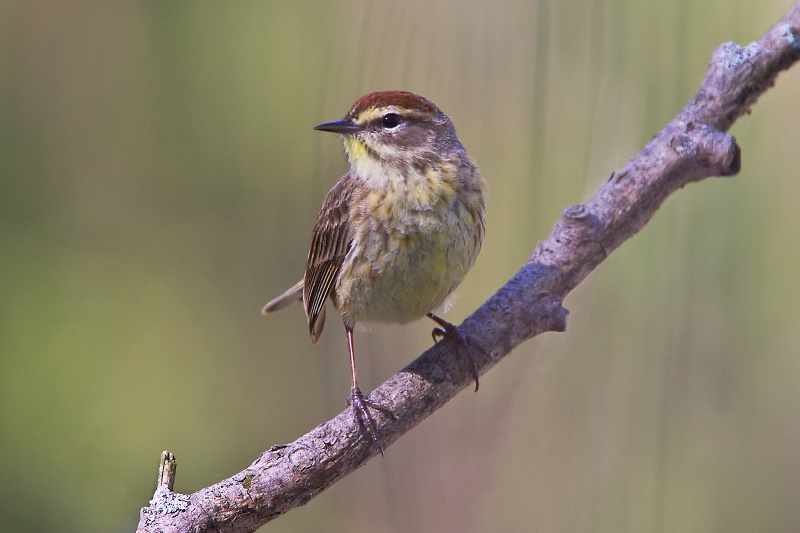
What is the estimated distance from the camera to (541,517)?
6.53 ft

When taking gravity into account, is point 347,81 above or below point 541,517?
above

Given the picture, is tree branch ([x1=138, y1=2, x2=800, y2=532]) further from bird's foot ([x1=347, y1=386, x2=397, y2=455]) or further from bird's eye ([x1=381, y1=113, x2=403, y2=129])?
bird's eye ([x1=381, y1=113, x2=403, y2=129])

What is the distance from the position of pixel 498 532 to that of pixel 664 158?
1.09 meters

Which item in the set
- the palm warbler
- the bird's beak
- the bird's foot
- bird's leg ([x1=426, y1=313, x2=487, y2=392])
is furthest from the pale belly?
the bird's foot

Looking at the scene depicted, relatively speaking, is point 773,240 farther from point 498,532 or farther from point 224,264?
point 224,264

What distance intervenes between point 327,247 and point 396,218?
1.00 feet

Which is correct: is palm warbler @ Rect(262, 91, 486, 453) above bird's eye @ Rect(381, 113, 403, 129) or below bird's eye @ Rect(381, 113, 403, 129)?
below

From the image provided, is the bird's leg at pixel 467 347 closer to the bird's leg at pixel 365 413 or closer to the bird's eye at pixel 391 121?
the bird's leg at pixel 365 413

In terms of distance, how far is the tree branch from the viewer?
6.91ft

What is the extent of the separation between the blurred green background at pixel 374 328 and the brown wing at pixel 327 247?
0.17 m

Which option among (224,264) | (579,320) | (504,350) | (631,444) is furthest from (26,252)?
(631,444)

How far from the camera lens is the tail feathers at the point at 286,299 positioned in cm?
304

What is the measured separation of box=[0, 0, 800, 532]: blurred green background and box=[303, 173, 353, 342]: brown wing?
0.57 feet

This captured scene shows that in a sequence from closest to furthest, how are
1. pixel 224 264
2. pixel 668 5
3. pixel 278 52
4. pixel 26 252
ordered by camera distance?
pixel 668 5, pixel 278 52, pixel 26 252, pixel 224 264
